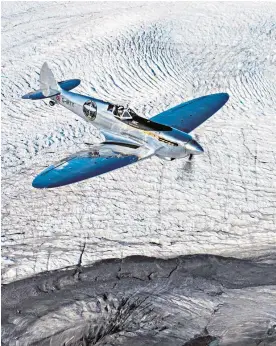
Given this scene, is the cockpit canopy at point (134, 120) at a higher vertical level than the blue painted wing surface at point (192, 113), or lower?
lower

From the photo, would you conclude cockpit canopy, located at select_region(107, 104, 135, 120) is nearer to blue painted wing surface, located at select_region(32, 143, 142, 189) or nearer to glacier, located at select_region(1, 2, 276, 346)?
blue painted wing surface, located at select_region(32, 143, 142, 189)

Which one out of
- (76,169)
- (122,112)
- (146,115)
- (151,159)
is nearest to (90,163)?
(76,169)

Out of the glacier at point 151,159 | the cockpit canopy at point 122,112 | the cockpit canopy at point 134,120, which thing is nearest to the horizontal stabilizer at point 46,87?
the glacier at point 151,159

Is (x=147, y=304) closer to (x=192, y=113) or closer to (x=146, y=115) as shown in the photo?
(x=192, y=113)

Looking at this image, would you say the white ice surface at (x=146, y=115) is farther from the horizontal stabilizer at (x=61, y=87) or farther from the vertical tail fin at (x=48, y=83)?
the vertical tail fin at (x=48, y=83)

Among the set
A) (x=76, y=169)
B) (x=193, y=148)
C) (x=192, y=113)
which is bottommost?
(x=76, y=169)

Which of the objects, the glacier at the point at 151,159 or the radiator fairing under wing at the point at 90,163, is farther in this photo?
the radiator fairing under wing at the point at 90,163
